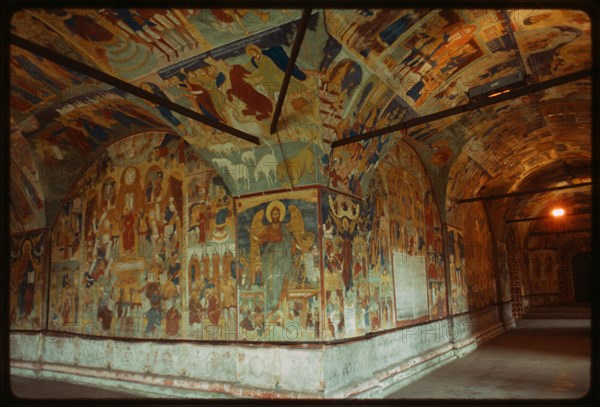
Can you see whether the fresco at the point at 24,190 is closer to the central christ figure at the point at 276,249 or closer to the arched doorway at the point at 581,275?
the central christ figure at the point at 276,249

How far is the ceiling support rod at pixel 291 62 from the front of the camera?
4679mm

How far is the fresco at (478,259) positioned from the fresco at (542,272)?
13.8 meters

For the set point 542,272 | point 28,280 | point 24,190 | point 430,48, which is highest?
point 430,48

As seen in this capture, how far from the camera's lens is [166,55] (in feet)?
23.1

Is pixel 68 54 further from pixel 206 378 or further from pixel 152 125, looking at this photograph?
pixel 206 378

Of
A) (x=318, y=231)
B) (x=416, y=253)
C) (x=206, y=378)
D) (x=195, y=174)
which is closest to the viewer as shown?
(x=318, y=231)

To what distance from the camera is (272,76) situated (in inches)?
282

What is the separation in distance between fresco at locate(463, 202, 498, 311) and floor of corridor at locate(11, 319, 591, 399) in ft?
6.79

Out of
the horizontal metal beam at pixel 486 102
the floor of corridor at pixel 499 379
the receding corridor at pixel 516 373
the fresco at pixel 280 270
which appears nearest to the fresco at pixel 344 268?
the fresco at pixel 280 270

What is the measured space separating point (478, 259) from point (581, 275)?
18.4 metres

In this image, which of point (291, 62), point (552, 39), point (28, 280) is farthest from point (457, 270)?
point (28, 280)

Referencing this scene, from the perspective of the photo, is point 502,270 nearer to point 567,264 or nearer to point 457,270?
point 457,270

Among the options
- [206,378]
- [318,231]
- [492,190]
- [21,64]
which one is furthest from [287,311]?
[492,190]
